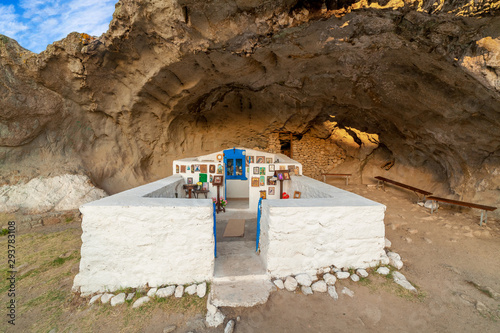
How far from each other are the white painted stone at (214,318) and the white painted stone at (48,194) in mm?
6551

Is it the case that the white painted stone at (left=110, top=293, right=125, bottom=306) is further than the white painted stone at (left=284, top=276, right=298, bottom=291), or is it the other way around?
the white painted stone at (left=284, top=276, right=298, bottom=291)

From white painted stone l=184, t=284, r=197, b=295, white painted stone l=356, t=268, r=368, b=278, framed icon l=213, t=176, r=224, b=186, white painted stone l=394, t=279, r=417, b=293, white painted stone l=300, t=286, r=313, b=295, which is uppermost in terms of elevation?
framed icon l=213, t=176, r=224, b=186

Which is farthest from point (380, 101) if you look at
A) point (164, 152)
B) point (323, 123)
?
point (164, 152)

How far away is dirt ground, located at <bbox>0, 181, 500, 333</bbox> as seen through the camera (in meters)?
2.37

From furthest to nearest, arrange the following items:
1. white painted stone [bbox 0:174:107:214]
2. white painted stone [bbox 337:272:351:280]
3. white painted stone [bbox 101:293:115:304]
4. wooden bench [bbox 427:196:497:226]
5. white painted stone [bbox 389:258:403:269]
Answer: white painted stone [bbox 0:174:107:214], wooden bench [bbox 427:196:497:226], white painted stone [bbox 389:258:403:269], white painted stone [bbox 337:272:351:280], white painted stone [bbox 101:293:115:304]

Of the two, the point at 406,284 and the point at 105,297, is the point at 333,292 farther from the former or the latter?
the point at 105,297

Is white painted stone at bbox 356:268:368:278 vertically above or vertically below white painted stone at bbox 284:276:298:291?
above

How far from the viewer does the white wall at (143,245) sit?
9.41 ft

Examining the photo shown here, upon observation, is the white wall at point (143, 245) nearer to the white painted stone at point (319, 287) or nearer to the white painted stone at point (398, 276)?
the white painted stone at point (319, 287)

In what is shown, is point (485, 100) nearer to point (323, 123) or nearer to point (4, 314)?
point (323, 123)

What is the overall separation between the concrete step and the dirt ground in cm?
9

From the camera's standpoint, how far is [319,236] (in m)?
3.10

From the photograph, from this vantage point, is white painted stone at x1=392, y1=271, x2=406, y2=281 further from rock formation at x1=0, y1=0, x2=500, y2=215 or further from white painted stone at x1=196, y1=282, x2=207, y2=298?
rock formation at x1=0, y1=0, x2=500, y2=215

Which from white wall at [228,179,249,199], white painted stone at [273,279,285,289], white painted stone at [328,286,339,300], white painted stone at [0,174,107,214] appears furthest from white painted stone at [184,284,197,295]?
white painted stone at [0,174,107,214]
